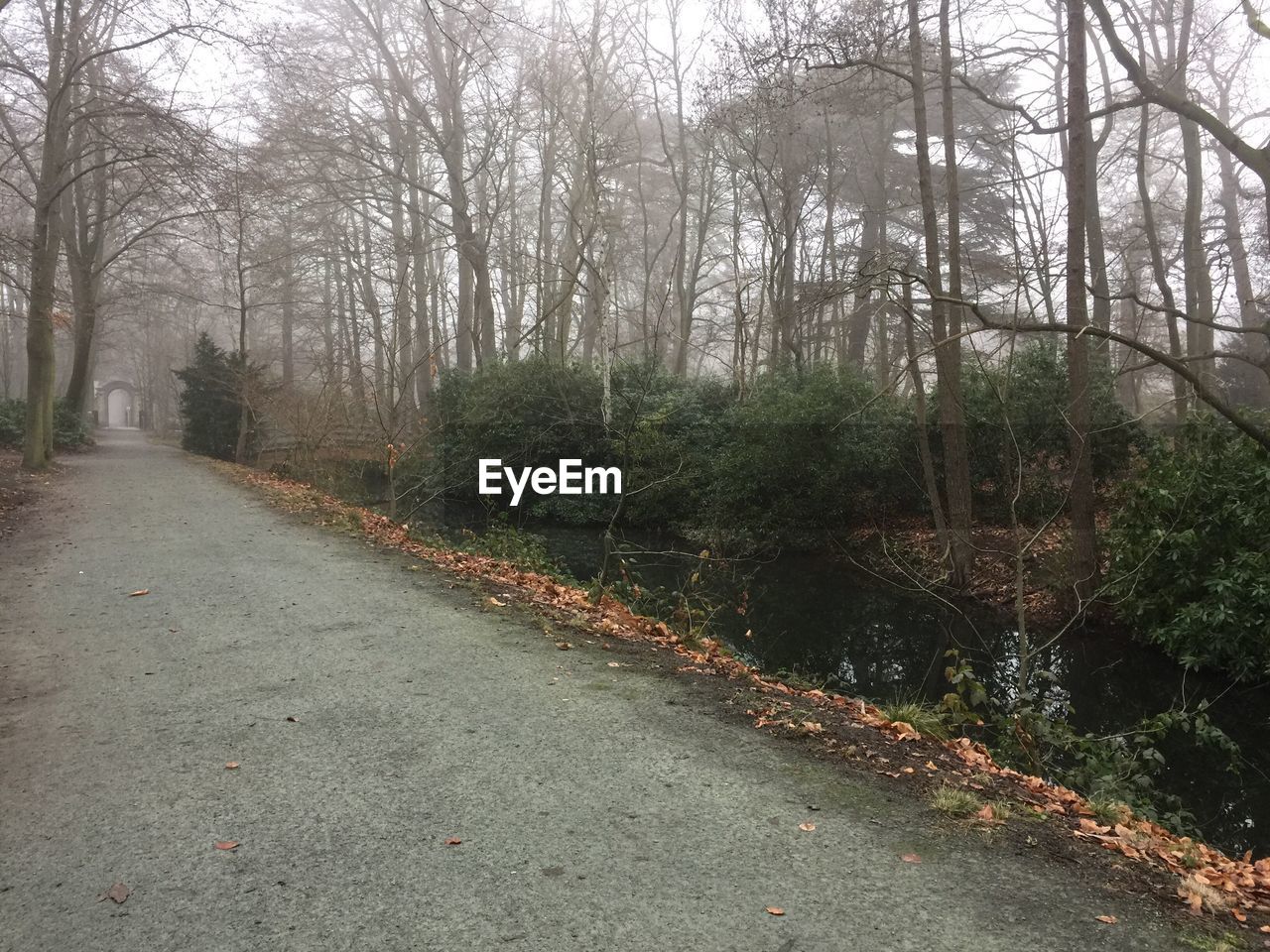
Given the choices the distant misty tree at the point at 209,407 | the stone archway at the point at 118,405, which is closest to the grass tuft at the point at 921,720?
the distant misty tree at the point at 209,407

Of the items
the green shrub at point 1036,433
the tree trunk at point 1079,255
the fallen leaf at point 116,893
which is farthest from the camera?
the green shrub at point 1036,433

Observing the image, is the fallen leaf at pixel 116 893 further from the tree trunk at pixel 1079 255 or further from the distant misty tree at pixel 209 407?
the distant misty tree at pixel 209 407

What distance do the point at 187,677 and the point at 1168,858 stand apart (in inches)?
196

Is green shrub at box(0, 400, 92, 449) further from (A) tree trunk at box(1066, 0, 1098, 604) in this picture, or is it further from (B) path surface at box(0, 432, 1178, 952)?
(A) tree trunk at box(1066, 0, 1098, 604)

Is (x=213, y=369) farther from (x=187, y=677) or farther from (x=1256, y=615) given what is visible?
(x=1256, y=615)

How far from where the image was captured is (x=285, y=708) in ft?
14.3

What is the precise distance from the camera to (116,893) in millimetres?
2627

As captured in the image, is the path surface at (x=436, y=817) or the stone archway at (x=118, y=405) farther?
the stone archway at (x=118, y=405)

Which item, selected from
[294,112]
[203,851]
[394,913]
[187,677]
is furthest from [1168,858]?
[294,112]

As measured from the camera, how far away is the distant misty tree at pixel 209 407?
25.0 meters

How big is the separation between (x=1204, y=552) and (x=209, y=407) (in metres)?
25.6

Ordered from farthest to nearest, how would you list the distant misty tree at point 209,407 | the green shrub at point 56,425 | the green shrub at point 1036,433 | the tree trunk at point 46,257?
1. the distant misty tree at point 209,407
2. the green shrub at point 56,425
3. the tree trunk at point 46,257
4. the green shrub at point 1036,433

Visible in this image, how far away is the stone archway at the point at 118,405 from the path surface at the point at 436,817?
54054 millimetres

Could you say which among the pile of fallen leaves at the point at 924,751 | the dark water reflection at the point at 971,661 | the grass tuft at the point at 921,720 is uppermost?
the pile of fallen leaves at the point at 924,751
